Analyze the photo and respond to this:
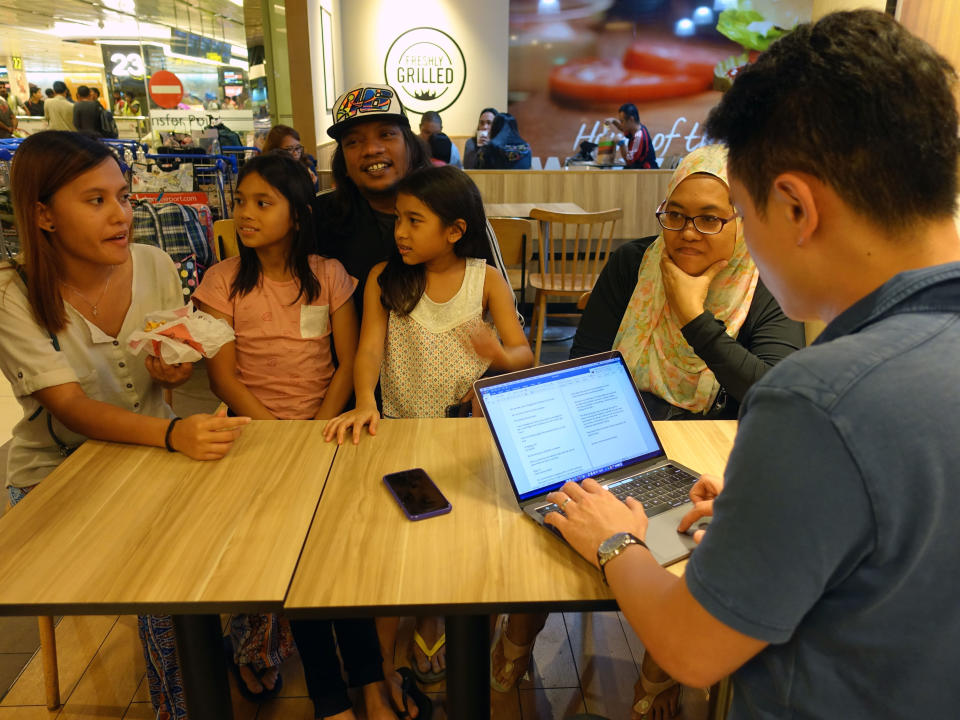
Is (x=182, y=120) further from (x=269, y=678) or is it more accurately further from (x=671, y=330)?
(x=671, y=330)

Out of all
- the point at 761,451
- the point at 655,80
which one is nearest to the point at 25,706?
the point at 761,451

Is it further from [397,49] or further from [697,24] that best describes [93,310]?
[697,24]

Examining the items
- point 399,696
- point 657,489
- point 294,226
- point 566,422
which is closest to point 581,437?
point 566,422

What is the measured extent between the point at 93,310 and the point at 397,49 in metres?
7.73

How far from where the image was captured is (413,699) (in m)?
1.84

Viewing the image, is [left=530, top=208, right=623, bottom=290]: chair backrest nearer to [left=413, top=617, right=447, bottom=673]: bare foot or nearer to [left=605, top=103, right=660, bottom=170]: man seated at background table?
[left=413, top=617, right=447, bottom=673]: bare foot

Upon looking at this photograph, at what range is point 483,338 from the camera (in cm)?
178

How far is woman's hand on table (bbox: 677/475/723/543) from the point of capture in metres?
1.14

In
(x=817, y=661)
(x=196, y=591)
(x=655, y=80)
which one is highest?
(x=655, y=80)

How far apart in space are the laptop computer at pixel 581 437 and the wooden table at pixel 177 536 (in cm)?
38

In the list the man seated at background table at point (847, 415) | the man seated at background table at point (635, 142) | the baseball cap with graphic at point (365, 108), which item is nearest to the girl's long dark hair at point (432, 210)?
the baseball cap with graphic at point (365, 108)

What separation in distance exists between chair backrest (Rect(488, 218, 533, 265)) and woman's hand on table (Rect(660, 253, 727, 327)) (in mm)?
2353

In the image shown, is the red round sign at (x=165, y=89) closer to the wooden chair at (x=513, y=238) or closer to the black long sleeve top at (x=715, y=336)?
the wooden chair at (x=513, y=238)

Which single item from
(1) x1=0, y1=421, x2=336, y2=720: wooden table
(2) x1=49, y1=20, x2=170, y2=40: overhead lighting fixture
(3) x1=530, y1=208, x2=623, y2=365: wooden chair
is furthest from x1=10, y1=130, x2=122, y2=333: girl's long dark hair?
(2) x1=49, y1=20, x2=170, y2=40: overhead lighting fixture
